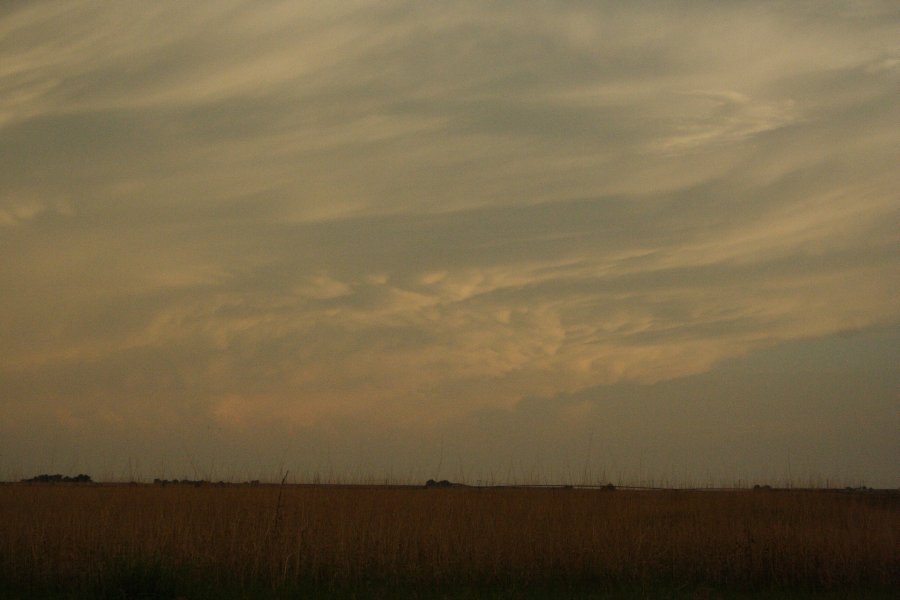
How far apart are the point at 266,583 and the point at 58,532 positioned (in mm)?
4675

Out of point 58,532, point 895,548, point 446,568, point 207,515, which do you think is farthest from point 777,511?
point 58,532

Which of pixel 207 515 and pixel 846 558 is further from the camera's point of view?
pixel 207 515

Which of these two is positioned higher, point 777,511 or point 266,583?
point 777,511

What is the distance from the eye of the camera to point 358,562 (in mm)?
13633

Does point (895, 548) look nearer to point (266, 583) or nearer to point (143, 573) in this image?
point (266, 583)

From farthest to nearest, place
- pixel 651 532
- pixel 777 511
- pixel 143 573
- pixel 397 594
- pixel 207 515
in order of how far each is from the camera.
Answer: pixel 777 511, pixel 207 515, pixel 651 532, pixel 397 594, pixel 143 573

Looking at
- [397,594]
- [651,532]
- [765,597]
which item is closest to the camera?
[397,594]

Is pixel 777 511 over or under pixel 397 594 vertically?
over

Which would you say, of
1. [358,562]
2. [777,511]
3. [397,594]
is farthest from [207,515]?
[777,511]

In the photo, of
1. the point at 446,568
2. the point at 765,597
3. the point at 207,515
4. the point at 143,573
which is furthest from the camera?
the point at 207,515

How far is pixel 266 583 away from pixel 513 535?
451 centimetres

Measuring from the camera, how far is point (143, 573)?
427 inches

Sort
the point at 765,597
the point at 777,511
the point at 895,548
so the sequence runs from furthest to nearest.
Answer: the point at 777,511 < the point at 895,548 < the point at 765,597

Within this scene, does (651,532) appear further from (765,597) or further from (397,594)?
(397,594)
